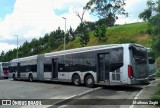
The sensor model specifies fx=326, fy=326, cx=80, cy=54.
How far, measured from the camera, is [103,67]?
73.1 feet

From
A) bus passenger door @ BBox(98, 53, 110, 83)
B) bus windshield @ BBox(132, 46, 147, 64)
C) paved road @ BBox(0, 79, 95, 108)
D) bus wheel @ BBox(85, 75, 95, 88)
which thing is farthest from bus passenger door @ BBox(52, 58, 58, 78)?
bus windshield @ BBox(132, 46, 147, 64)

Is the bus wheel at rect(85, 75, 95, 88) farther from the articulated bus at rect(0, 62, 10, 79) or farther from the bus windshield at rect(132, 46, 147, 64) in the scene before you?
the articulated bus at rect(0, 62, 10, 79)

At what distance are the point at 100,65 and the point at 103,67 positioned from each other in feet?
1.22

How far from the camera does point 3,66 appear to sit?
48250mm

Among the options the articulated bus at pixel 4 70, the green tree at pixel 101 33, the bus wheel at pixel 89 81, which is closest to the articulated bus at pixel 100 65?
the bus wheel at pixel 89 81

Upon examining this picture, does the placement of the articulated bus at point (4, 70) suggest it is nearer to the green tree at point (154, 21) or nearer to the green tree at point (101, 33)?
the green tree at point (101, 33)

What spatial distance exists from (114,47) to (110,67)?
4.42 feet

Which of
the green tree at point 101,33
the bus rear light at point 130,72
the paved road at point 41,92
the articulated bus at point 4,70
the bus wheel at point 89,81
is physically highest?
the green tree at point 101,33

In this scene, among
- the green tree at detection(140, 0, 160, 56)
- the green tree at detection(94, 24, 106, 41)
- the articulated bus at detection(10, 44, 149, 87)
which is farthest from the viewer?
the green tree at detection(94, 24, 106, 41)

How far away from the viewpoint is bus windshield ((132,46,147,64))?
68.8ft

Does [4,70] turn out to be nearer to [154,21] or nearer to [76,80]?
[76,80]

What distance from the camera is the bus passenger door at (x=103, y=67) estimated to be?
71.6 feet

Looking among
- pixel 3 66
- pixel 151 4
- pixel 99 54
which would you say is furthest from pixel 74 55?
pixel 3 66

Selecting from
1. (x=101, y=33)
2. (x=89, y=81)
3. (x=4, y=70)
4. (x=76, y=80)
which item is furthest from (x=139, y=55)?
(x=101, y=33)
